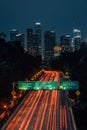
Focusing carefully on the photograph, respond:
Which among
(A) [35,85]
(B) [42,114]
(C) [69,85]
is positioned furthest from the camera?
(A) [35,85]

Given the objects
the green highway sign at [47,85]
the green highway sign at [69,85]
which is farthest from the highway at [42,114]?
the green highway sign at [69,85]

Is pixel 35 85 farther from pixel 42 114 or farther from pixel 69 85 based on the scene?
pixel 42 114

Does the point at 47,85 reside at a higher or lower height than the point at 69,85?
lower

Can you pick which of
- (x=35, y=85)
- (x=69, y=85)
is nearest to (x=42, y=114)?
(x=35, y=85)

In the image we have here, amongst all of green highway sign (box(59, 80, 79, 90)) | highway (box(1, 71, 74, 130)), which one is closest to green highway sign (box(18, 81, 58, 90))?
green highway sign (box(59, 80, 79, 90))

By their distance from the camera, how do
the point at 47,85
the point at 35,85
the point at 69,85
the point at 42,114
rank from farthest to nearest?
1. the point at 47,85
2. the point at 35,85
3. the point at 69,85
4. the point at 42,114

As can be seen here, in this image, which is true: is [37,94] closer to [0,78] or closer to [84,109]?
[0,78]

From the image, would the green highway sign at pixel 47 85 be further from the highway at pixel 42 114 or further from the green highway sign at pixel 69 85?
the highway at pixel 42 114

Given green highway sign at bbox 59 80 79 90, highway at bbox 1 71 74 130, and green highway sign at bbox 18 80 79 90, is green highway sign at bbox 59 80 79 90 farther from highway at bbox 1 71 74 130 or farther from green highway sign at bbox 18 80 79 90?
highway at bbox 1 71 74 130

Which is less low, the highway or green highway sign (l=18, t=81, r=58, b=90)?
green highway sign (l=18, t=81, r=58, b=90)
